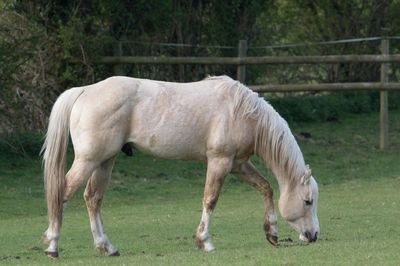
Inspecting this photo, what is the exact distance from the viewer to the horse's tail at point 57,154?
9.63 metres

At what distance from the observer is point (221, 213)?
1409 centimetres

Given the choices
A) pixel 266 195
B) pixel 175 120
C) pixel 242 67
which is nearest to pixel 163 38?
pixel 242 67

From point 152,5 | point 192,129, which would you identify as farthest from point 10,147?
point 192,129

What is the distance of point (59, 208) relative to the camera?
964 cm

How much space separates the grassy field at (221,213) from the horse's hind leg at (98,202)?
14 cm

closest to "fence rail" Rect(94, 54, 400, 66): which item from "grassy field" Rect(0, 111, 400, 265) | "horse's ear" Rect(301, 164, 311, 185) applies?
"grassy field" Rect(0, 111, 400, 265)

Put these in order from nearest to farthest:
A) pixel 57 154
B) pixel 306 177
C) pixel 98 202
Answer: pixel 57 154 < pixel 98 202 < pixel 306 177

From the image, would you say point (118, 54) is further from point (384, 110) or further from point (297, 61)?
point (384, 110)

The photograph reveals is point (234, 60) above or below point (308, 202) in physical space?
above

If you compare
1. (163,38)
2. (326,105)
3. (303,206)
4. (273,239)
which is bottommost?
(326,105)

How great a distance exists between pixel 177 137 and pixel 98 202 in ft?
3.04

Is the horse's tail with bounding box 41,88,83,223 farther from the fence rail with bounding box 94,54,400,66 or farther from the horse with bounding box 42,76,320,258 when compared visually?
the fence rail with bounding box 94,54,400,66

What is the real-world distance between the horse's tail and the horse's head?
2.12 m

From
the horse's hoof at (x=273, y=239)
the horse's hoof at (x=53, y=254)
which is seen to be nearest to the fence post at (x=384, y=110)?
the horse's hoof at (x=273, y=239)
